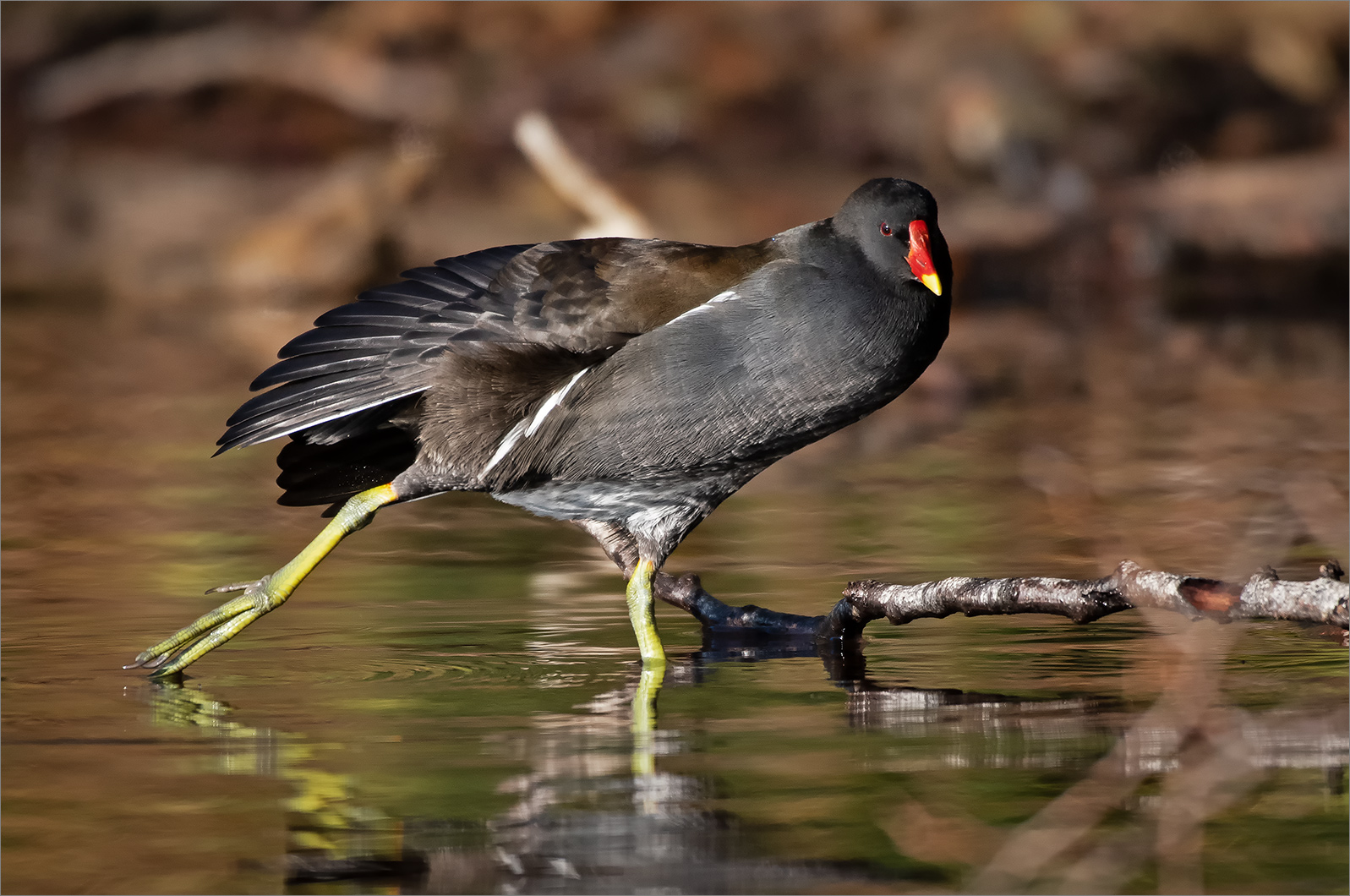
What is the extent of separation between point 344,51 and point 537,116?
5.38m

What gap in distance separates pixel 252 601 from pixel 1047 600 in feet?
7.37

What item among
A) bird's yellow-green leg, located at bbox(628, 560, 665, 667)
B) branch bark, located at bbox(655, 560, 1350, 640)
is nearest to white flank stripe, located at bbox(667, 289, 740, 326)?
bird's yellow-green leg, located at bbox(628, 560, 665, 667)

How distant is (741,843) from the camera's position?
3693 mm

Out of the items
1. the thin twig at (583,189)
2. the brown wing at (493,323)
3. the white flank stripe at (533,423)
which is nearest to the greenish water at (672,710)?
the white flank stripe at (533,423)

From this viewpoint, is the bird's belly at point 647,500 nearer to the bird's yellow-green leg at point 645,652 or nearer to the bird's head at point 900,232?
the bird's yellow-green leg at point 645,652

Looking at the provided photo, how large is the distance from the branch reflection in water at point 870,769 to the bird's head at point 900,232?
1171mm

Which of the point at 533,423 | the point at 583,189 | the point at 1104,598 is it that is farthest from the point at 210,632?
the point at 583,189

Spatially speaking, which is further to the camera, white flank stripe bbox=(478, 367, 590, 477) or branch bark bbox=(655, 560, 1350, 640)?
white flank stripe bbox=(478, 367, 590, 477)

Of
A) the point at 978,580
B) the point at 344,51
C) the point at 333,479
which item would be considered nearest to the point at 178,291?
the point at 344,51

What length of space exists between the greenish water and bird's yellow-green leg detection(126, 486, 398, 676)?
9 cm

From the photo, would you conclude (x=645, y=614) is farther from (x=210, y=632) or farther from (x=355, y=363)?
(x=210, y=632)

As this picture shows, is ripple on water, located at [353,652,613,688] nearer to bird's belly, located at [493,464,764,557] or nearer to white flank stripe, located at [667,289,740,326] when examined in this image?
bird's belly, located at [493,464,764,557]

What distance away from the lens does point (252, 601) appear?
557 cm

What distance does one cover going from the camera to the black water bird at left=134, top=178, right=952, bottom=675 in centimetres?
544
